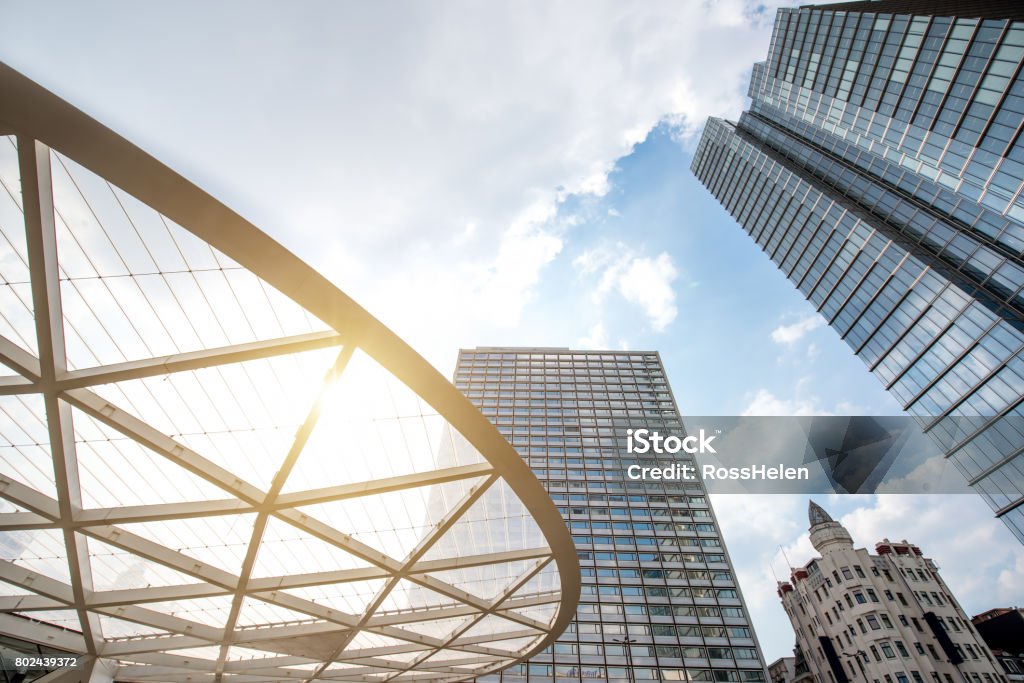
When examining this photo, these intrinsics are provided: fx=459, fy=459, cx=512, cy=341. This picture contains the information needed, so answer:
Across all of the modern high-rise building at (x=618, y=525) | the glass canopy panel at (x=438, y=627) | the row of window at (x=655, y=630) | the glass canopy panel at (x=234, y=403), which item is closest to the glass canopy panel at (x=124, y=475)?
the glass canopy panel at (x=234, y=403)

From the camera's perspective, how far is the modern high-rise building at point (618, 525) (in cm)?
4588

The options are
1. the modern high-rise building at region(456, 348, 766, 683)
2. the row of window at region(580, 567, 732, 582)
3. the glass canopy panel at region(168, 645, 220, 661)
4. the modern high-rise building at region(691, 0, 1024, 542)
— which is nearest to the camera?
the glass canopy panel at region(168, 645, 220, 661)

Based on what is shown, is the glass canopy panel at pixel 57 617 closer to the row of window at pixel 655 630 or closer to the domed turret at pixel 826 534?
the row of window at pixel 655 630

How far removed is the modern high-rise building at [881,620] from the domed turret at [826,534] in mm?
120

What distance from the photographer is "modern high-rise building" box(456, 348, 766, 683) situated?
4588 cm

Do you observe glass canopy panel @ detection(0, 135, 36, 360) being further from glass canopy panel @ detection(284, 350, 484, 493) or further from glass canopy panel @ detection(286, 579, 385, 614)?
glass canopy panel @ detection(286, 579, 385, 614)

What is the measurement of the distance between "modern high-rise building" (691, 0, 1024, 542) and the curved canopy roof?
67657 mm

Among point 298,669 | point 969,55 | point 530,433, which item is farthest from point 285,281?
point 969,55

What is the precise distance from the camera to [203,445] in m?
10.7

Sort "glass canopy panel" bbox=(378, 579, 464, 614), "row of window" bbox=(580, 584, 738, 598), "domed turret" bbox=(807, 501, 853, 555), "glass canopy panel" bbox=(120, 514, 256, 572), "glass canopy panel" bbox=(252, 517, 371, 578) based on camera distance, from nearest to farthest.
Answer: "glass canopy panel" bbox=(120, 514, 256, 572), "glass canopy panel" bbox=(252, 517, 371, 578), "glass canopy panel" bbox=(378, 579, 464, 614), "row of window" bbox=(580, 584, 738, 598), "domed turret" bbox=(807, 501, 853, 555)

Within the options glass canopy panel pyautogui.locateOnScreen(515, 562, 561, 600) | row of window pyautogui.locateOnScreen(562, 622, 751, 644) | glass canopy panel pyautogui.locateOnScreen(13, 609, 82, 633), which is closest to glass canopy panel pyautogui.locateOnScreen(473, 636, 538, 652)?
glass canopy panel pyautogui.locateOnScreen(515, 562, 561, 600)

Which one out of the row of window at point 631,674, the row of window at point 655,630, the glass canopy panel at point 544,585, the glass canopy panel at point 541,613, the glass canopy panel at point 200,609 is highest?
the row of window at point 655,630

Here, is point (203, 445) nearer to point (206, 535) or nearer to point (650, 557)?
point (206, 535)

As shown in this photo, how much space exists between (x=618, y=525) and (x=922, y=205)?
221 ft
